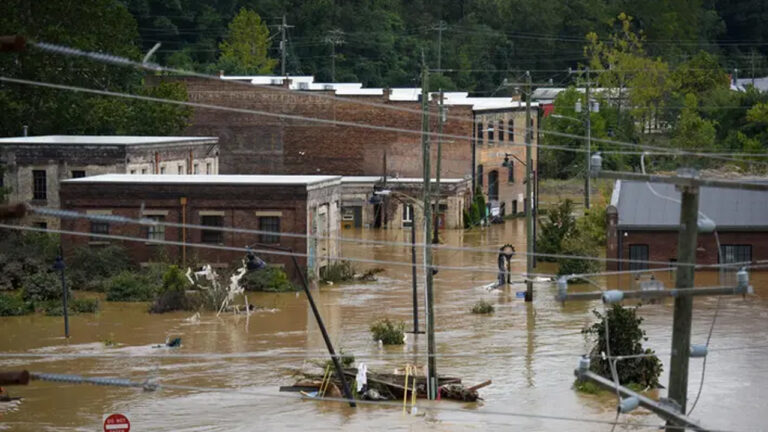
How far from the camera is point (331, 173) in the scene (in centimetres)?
7144

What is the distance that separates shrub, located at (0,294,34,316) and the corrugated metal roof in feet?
60.6

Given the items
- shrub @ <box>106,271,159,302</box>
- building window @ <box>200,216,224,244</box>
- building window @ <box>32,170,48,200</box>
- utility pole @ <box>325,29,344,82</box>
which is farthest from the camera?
utility pole @ <box>325,29,344,82</box>

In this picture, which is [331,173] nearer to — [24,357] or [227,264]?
[227,264]

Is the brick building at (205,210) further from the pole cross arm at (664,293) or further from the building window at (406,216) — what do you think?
the pole cross arm at (664,293)

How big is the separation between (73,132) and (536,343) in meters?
35.9

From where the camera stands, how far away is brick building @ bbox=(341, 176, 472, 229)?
65500 mm

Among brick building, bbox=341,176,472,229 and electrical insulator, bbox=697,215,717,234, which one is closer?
electrical insulator, bbox=697,215,717,234

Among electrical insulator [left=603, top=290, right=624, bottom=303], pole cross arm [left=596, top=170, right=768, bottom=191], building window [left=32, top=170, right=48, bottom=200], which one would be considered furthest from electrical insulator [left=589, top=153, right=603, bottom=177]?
building window [left=32, top=170, right=48, bottom=200]

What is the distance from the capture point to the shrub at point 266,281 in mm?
47781

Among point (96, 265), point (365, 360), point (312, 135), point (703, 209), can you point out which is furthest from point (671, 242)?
point (312, 135)

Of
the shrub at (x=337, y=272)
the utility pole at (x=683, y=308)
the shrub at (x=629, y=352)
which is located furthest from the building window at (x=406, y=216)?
the utility pole at (x=683, y=308)

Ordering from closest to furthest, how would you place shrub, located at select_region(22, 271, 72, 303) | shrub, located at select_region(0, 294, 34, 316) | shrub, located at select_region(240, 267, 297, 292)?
shrub, located at select_region(0, 294, 34, 316), shrub, located at select_region(22, 271, 72, 303), shrub, located at select_region(240, 267, 297, 292)

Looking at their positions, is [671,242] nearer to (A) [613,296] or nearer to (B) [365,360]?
(B) [365,360]

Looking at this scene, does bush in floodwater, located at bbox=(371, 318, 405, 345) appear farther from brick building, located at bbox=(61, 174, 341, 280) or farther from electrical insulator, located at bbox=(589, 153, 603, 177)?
electrical insulator, located at bbox=(589, 153, 603, 177)
